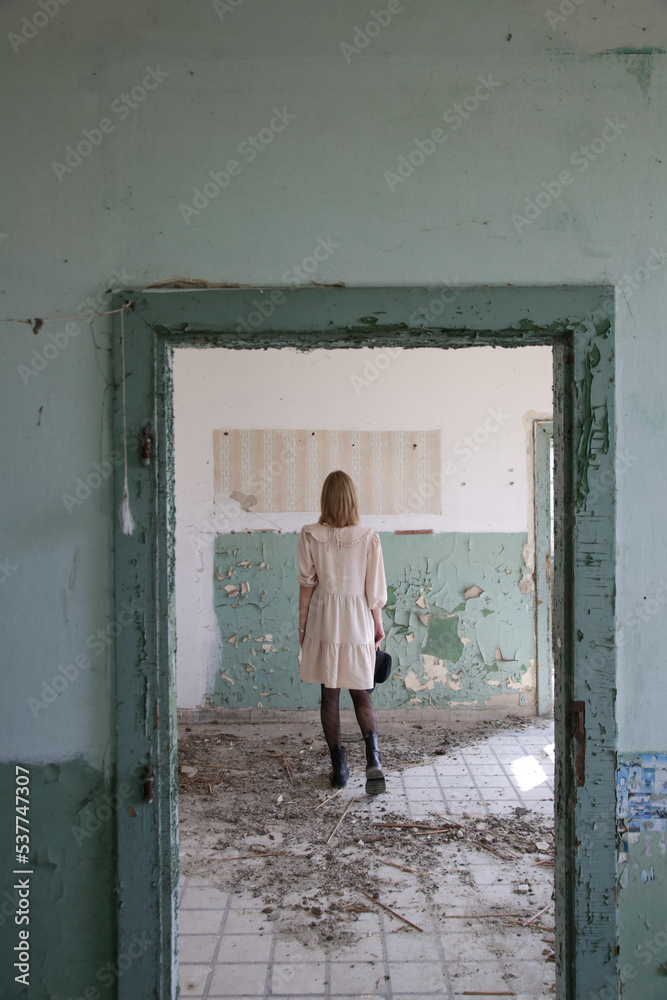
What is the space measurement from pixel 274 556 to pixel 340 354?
1477 millimetres

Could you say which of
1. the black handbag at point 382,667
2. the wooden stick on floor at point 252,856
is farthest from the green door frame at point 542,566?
the wooden stick on floor at point 252,856

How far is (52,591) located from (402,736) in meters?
3.35

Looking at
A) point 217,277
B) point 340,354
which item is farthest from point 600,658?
point 340,354

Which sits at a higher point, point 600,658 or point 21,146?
point 21,146

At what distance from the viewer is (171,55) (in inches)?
67.6

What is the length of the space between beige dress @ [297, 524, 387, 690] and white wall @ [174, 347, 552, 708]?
1.28 meters

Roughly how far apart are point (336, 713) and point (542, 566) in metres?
2.04

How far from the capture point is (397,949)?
2.52 metres

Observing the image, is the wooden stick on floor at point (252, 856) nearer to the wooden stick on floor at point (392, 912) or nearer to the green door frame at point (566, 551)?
the wooden stick on floor at point (392, 912)

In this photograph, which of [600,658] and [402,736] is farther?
[402,736]

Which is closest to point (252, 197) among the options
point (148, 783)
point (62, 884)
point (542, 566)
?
point (148, 783)

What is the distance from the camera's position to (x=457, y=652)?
192 inches

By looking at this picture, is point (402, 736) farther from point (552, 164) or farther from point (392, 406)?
point (552, 164)

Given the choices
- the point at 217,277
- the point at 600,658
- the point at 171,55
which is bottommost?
the point at 600,658
